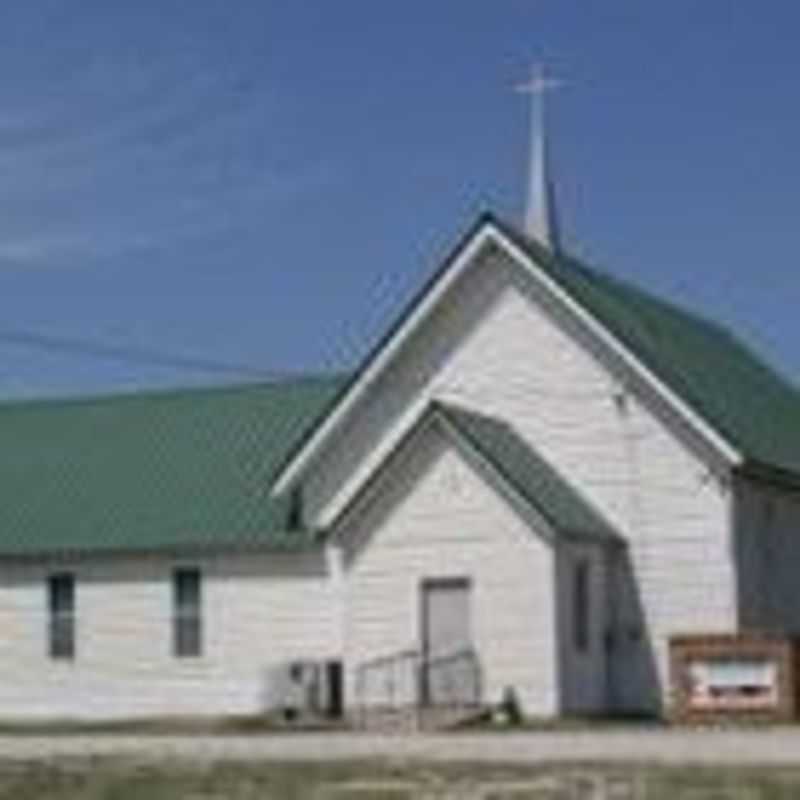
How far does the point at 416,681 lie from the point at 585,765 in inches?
641

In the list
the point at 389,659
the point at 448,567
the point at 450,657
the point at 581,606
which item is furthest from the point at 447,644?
the point at 581,606

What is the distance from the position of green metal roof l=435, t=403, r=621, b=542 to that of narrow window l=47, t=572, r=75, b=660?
30.7 feet

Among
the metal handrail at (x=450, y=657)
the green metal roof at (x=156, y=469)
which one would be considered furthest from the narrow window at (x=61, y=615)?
the metal handrail at (x=450, y=657)

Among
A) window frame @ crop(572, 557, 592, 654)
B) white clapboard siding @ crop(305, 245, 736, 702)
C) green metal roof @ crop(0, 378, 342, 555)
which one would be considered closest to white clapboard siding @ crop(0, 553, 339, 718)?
green metal roof @ crop(0, 378, 342, 555)

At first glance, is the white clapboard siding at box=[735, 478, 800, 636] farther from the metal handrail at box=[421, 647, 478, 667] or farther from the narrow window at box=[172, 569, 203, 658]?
the narrow window at box=[172, 569, 203, 658]

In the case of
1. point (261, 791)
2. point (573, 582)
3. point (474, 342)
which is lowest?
point (261, 791)

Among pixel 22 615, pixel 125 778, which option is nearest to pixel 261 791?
pixel 125 778

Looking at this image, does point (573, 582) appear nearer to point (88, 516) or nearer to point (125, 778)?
point (88, 516)

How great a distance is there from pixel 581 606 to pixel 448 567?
2373 millimetres

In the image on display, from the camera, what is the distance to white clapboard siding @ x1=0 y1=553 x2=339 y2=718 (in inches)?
2057

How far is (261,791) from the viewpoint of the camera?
3067 centimetres

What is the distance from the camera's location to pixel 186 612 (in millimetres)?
53469

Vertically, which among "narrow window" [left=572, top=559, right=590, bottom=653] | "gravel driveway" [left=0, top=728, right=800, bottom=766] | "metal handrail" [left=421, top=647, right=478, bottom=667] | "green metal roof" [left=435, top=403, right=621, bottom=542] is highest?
"green metal roof" [left=435, top=403, right=621, bottom=542]

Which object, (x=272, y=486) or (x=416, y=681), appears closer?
(x=416, y=681)
